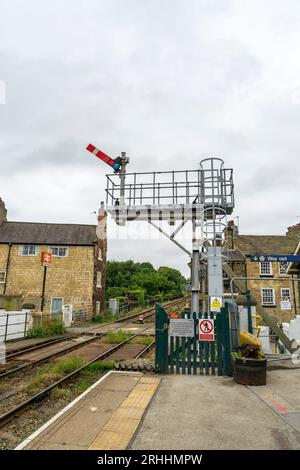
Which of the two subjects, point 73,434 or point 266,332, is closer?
point 73,434

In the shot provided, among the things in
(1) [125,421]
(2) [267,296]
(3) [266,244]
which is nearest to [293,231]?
(3) [266,244]

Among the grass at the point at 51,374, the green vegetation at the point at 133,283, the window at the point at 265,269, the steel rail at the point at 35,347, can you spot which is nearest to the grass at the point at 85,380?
the grass at the point at 51,374

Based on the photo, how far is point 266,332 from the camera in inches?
460

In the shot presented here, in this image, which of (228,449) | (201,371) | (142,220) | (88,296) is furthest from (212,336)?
(88,296)

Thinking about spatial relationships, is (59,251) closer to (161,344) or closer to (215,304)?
(215,304)

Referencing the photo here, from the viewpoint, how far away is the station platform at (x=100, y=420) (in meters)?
3.91

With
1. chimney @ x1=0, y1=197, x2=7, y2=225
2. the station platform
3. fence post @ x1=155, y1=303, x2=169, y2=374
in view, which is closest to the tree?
chimney @ x1=0, y1=197, x2=7, y2=225

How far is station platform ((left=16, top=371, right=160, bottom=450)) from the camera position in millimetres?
3913

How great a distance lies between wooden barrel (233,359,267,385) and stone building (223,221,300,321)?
61.9 feet

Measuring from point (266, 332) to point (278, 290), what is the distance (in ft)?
55.7

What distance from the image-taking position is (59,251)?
27.5m

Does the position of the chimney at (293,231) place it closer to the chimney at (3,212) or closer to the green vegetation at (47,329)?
the green vegetation at (47,329)

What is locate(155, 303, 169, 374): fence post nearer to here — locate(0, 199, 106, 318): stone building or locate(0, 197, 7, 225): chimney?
locate(0, 199, 106, 318): stone building
